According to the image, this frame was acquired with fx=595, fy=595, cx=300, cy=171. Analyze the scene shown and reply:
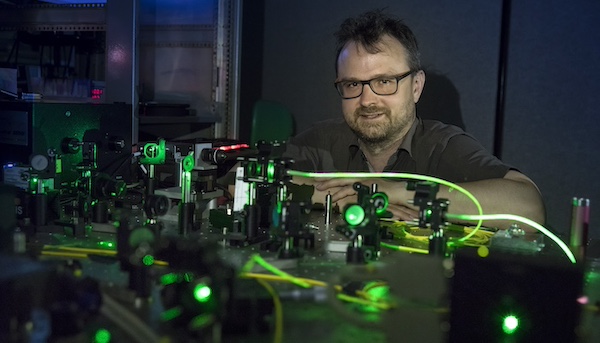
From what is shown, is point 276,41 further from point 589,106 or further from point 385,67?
point 589,106

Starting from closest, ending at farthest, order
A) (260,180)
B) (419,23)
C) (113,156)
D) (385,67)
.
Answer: (260,180), (113,156), (385,67), (419,23)

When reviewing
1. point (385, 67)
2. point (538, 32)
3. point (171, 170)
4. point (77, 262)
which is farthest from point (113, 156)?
point (538, 32)

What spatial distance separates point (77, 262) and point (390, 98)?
1.51 metres

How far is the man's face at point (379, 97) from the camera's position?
86.7 inches

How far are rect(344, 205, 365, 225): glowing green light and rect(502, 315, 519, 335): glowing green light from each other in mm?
331

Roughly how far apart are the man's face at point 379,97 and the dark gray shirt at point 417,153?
9 cm

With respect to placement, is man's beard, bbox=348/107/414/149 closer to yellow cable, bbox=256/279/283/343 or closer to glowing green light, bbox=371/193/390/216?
glowing green light, bbox=371/193/390/216

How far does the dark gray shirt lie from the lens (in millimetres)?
2111

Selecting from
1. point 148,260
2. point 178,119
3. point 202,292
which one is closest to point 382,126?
point 178,119

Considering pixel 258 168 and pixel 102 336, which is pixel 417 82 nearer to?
pixel 258 168

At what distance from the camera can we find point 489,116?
319 centimetres

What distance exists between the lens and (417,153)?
7.55 ft

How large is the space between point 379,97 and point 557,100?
4.30 ft

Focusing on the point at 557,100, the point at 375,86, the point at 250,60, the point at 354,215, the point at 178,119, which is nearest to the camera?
the point at 354,215
